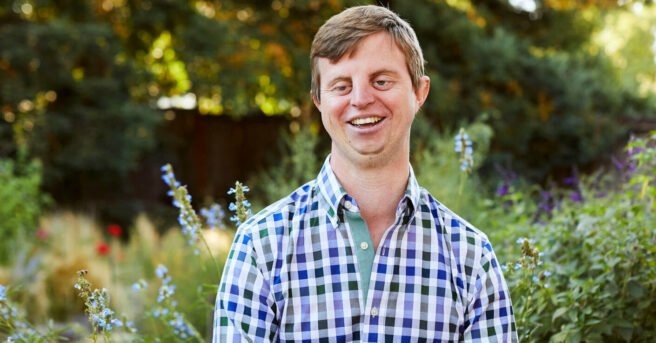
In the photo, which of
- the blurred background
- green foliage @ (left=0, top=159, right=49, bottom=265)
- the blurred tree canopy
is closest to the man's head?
the blurred background

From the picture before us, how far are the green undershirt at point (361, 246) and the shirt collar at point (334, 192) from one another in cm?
4

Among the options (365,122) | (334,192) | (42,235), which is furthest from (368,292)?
(42,235)

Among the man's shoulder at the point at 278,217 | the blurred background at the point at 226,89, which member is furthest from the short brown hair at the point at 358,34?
the blurred background at the point at 226,89

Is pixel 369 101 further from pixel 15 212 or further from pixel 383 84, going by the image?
pixel 15 212

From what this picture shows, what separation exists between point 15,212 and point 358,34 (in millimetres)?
6085

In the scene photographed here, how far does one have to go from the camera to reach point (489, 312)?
1646 mm

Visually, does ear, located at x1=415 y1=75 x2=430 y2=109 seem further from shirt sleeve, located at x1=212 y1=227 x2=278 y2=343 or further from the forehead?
shirt sleeve, located at x1=212 y1=227 x2=278 y2=343

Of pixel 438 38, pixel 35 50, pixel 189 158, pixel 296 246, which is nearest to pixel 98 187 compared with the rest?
pixel 35 50

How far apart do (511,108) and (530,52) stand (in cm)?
113

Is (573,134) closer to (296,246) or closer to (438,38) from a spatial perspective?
(438,38)

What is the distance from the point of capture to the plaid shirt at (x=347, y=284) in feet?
5.23

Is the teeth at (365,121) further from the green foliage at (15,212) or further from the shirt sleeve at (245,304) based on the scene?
the green foliage at (15,212)

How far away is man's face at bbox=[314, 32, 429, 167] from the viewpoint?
165cm

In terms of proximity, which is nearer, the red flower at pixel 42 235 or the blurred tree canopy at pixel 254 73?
the red flower at pixel 42 235
